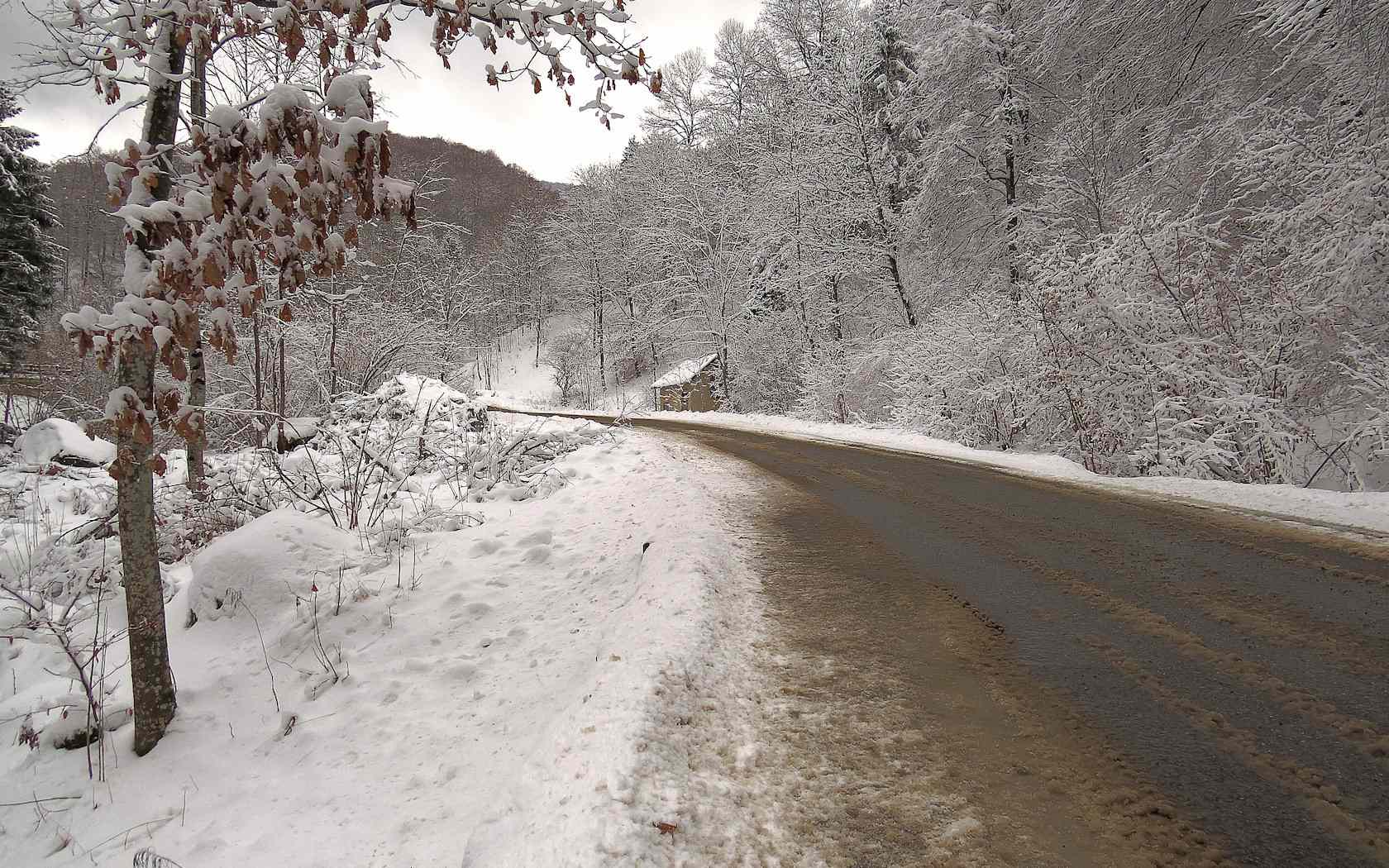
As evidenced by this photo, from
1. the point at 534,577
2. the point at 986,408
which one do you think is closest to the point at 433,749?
the point at 534,577

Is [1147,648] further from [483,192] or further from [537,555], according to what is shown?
[483,192]

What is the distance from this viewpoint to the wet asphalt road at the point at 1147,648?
1.70 meters

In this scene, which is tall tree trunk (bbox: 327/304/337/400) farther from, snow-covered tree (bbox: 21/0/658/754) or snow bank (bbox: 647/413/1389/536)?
snow bank (bbox: 647/413/1389/536)

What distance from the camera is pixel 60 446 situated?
860 centimetres

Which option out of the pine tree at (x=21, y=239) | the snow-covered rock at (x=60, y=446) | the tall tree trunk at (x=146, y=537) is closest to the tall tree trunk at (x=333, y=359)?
the snow-covered rock at (x=60, y=446)

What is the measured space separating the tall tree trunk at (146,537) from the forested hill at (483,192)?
55.4 meters

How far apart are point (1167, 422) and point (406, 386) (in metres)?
9.85

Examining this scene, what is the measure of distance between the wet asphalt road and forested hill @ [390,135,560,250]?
5618cm

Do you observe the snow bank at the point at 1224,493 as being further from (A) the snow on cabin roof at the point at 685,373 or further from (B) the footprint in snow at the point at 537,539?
(A) the snow on cabin roof at the point at 685,373

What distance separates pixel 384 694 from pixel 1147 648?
141 inches

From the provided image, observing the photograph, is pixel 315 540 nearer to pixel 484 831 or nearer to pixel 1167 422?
pixel 484 831

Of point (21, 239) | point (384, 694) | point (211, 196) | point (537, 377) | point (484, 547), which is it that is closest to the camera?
point (211, 196)

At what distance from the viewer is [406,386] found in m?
8.57

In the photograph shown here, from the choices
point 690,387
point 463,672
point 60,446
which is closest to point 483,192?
point 690,387
